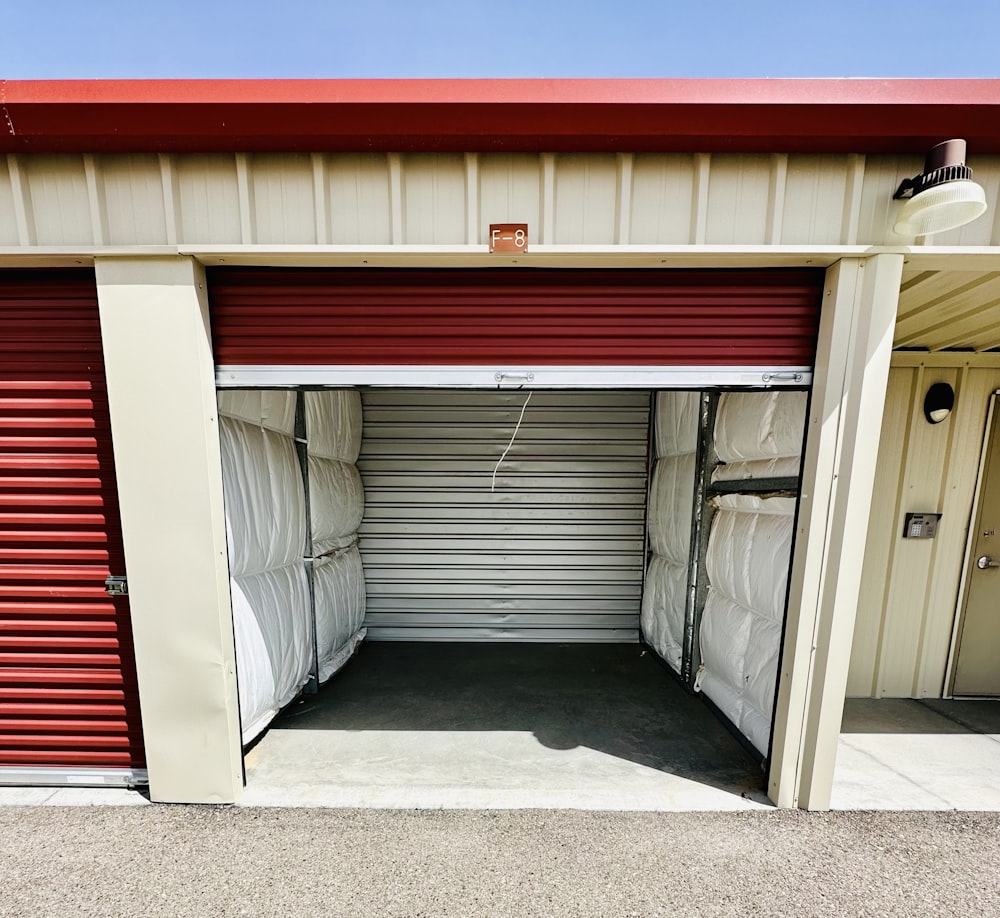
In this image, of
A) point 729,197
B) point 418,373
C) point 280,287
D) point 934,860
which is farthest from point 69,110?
point 934,860

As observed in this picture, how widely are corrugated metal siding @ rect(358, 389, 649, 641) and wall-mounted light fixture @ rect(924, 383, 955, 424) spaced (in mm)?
2097

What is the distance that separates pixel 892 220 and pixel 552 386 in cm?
172

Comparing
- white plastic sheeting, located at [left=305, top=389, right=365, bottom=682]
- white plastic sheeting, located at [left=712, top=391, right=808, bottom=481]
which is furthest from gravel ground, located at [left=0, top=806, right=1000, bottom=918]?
white plastic sheeting, located at [left=712, top=391, right=808, bottom=481]

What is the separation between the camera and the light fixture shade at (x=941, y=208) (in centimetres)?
163

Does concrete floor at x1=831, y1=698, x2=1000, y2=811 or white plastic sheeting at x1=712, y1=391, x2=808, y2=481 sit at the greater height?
white plastic sheeting at x1=712, y1=391, x2=808, y2=481

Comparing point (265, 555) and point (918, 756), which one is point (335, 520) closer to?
point (265, 555)

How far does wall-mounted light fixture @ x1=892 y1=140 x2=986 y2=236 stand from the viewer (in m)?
1.63

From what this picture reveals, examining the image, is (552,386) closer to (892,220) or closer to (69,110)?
(892,220)

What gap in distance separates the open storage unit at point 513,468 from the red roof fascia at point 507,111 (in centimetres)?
58

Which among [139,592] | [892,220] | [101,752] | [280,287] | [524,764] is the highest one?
[892,220]

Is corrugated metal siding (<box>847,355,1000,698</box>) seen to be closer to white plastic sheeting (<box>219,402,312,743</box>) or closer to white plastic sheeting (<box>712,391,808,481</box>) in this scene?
white plastic sheeting (<box>712,391,808,481</box>)

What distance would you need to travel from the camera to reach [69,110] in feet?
5.93

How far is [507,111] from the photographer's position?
1.82m

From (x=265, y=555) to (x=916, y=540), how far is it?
4813 mm
